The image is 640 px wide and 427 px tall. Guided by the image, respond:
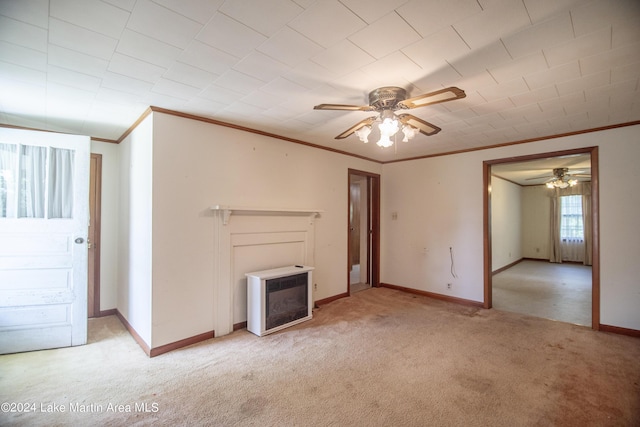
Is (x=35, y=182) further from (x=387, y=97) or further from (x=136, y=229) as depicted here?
(x=387, y=97)

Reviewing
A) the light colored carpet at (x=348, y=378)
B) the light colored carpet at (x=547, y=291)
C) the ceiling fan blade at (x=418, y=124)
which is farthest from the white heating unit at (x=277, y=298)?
the light colored carpet at (x=547, y=291)

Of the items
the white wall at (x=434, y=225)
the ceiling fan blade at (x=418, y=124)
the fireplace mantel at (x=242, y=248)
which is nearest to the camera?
the ceiling fan blade at (x=418, y=124)

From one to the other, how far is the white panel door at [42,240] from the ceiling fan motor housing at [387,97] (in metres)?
3.08

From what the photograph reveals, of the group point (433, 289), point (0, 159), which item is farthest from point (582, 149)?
point (0, 159)

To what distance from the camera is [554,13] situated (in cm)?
147

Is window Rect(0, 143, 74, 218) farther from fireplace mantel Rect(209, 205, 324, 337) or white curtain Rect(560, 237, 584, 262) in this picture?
white curtain Rect(560, 237, 584, 262)

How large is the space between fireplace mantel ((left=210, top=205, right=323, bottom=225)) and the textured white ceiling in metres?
0.98

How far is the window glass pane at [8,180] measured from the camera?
9.19ft

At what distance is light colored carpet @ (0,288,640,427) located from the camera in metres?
1.90

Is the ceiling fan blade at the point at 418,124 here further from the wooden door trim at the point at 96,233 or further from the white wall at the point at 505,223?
the white wall at the point at 505,223

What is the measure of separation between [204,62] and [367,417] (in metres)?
2.64

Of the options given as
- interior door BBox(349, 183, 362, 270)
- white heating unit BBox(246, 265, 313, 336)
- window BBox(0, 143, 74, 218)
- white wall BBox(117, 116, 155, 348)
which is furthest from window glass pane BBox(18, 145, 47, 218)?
interior door BBox(349, 183, 362, 270)

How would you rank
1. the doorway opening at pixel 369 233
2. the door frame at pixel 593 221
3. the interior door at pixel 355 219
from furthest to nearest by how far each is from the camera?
1. the interior door at pixel 355 219
2. the doorway opening at pixel 369 233
3. the door frame at pixel 593 221

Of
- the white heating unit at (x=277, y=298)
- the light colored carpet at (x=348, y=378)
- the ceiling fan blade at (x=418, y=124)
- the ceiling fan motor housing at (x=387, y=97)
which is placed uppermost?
the ceiling fan motor housing at (x=387, y=97)
